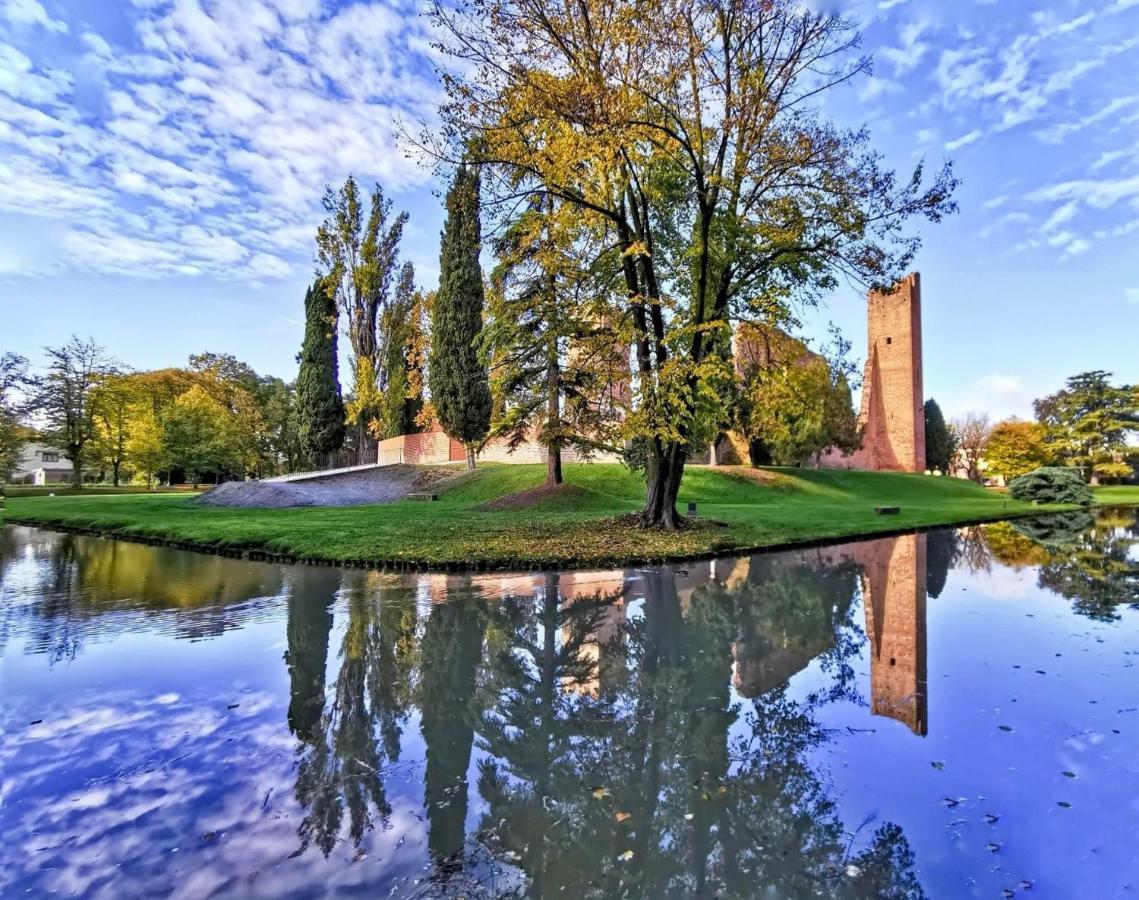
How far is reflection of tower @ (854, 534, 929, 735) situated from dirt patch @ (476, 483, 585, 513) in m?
8.34

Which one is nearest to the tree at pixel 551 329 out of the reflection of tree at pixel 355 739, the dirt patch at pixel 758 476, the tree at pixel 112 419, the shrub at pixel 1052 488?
the reflection of tree at pixel 355 739

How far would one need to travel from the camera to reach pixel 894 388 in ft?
113

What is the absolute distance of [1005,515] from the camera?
17.6m

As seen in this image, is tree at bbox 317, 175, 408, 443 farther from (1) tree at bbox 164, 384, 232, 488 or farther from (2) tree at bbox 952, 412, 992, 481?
(2) tree at bbox 952, 412, 992, 481

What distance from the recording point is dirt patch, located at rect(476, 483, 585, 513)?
53.2ft

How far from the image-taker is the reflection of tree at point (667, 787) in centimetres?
209

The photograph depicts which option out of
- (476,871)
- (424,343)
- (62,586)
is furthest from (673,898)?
(424,343)

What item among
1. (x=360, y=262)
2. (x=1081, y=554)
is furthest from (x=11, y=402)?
(x=1081, y=554)

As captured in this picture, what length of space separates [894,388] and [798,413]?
54.7 feet

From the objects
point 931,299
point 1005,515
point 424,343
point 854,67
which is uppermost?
point 931,299

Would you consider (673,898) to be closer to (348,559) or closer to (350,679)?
(350,679)

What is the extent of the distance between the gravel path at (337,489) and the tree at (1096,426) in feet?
119

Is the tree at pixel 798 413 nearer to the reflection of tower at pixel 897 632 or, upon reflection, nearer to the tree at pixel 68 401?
the reflection of tower at pixel 897 632

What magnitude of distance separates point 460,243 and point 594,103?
13035mm
